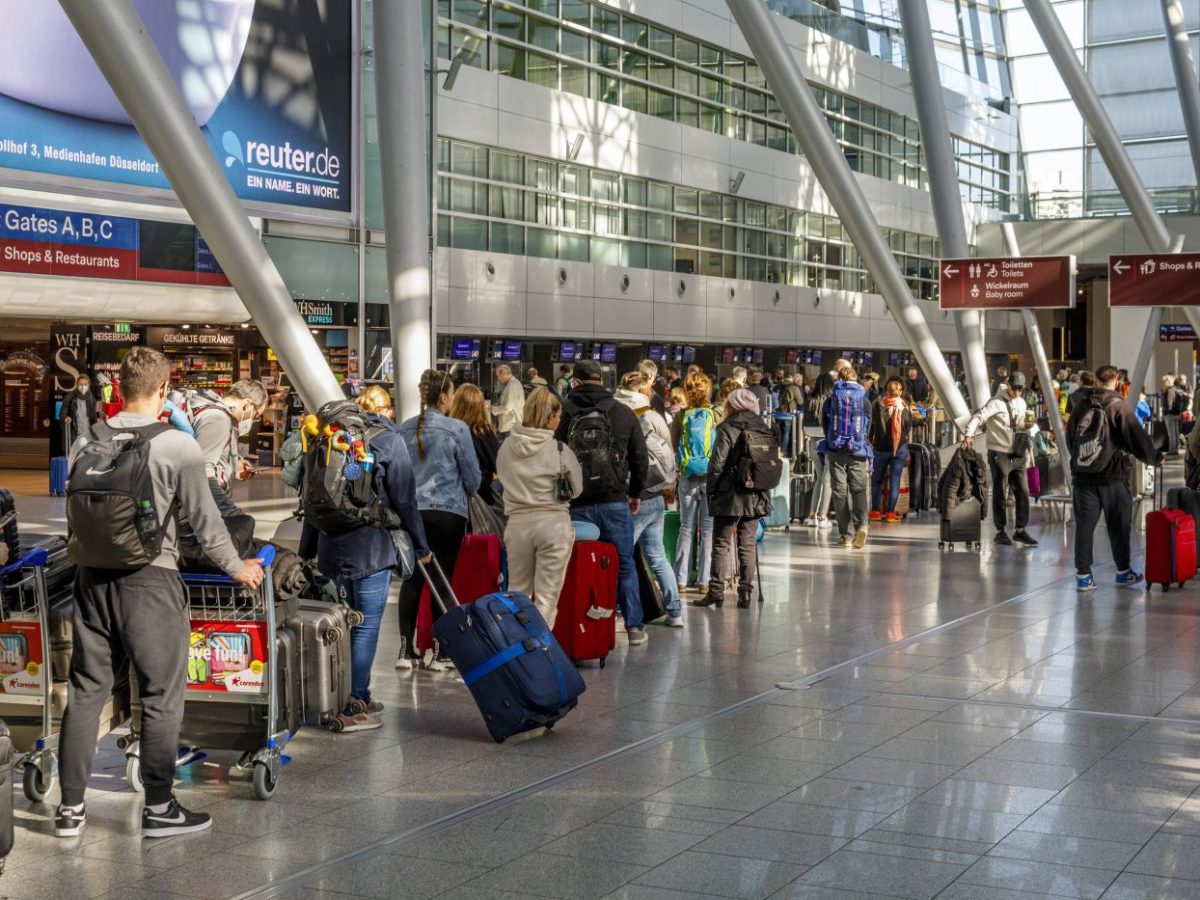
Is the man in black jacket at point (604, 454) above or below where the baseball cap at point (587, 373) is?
below

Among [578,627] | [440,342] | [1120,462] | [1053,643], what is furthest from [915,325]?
[440,342]

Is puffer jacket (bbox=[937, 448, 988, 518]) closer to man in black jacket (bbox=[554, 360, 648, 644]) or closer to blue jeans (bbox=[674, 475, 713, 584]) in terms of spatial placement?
blue jeans (bbox=[674, 475, 713, 584])

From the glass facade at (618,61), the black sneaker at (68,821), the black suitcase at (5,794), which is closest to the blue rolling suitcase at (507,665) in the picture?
the black sneaker at (68,821)

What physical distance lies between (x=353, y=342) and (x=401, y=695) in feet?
66.2

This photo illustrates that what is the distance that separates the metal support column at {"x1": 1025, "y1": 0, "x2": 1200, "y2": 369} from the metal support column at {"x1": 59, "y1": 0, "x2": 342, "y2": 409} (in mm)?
13729

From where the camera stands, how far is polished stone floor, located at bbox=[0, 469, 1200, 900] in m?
5.68

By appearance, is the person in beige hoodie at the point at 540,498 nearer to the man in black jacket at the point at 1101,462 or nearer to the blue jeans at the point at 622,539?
the blue jeans at the point at 622,539

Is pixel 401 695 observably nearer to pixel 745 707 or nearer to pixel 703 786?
pixel 745 707

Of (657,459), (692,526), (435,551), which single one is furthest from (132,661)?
(692,526)

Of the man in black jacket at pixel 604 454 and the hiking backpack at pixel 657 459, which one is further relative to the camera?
the hiking backpack at pixel 657 459

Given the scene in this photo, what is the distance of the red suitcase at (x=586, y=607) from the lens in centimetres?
995

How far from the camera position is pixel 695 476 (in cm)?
1349

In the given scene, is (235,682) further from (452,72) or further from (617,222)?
(617,222)

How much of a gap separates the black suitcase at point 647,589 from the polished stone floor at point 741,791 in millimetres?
351
